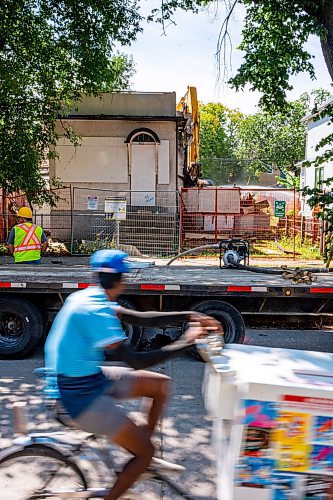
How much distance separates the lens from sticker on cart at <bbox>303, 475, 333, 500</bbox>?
3.24m

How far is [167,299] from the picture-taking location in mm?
8609

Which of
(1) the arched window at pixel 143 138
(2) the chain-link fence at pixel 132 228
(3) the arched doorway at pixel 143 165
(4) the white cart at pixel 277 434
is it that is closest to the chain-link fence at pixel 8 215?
(2) the chain-link fence at pixel 132 228

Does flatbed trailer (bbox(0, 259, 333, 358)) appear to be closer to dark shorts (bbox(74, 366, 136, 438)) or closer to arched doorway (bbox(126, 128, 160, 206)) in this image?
dark shorts (bbox(74, 366, 136, 438))

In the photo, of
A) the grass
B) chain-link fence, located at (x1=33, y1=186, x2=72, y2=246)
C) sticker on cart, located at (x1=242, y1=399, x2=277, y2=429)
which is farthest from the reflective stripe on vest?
the grass

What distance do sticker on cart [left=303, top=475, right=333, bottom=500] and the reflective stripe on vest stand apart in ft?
24.2

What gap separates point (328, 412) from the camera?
3.19m

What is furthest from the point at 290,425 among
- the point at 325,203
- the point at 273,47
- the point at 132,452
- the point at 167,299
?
the point at 273,47

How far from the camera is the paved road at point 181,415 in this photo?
4.69 m

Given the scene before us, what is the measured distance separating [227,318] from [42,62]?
967 cm

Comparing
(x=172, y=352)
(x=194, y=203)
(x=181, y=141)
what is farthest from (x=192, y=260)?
(x=172, y=352)

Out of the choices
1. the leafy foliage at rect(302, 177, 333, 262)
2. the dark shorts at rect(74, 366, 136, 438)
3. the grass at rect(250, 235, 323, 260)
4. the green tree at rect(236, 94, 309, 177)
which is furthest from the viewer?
the green tree at rect(236, 94, 309, 177)

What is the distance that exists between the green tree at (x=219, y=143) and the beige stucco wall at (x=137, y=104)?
57258 millimetres

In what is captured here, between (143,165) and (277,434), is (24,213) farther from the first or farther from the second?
(143,165)

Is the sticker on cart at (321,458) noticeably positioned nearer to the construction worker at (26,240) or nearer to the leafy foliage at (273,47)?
the construction worker at (26,240)
